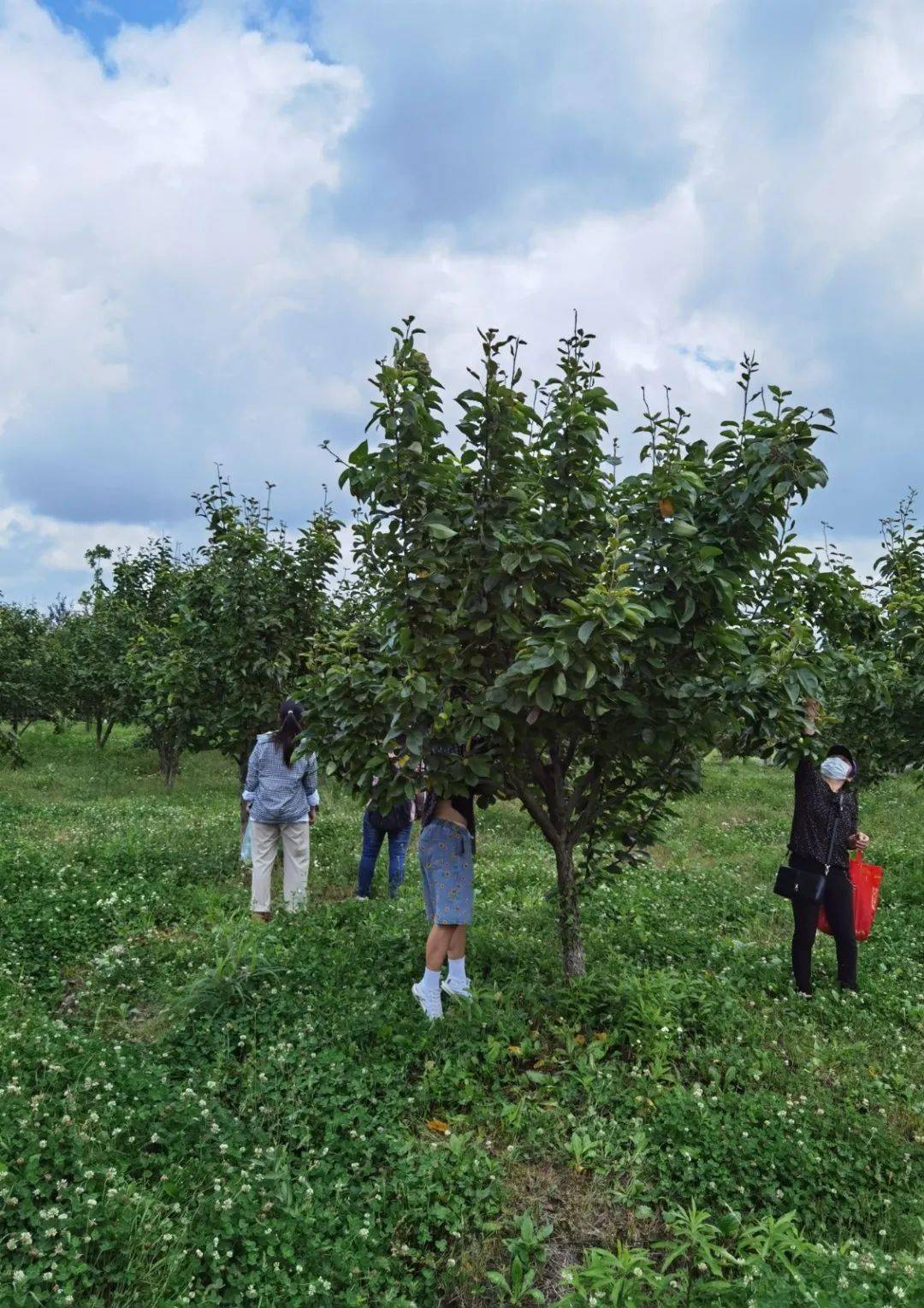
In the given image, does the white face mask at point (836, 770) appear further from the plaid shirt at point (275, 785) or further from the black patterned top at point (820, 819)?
the plaid shirt at point (275, 785)

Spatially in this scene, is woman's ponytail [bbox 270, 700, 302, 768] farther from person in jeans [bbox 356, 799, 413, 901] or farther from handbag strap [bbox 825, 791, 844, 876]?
handbag strap [bbox 825, 791, 844, 876]

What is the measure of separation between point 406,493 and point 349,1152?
12.2 ft

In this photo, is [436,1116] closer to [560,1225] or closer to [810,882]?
[560,1225]

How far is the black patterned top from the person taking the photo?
6.86 meters

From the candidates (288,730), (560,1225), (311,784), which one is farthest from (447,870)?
(311,784)

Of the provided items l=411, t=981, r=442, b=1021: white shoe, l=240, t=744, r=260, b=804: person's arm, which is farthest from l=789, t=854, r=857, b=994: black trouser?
l=240, t=744, r=260, b=804: person's arm

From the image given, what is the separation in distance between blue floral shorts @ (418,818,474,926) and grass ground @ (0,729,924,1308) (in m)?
0.67

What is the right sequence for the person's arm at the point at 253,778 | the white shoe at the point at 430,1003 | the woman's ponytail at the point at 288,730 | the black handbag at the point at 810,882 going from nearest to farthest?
the white shoe at the point at 430,1003 < the black handbag at the point at 810,882 < the woman's ponytail at the point at 288,730 < the person's arm at the point at 253,778

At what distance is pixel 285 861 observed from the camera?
886 cm

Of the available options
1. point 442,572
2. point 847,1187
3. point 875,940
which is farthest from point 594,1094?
point 875,940

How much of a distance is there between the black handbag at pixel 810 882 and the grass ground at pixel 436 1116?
0.76 meters

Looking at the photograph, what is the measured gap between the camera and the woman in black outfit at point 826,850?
6859mm

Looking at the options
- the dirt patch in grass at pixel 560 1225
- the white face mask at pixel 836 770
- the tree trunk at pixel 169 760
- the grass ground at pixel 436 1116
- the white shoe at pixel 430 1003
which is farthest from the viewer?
the tree trunk at pixel 169 760

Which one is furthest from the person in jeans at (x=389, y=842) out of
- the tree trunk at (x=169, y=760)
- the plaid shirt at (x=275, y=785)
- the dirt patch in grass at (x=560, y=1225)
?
the tree trunk at (x=169, y=760)
